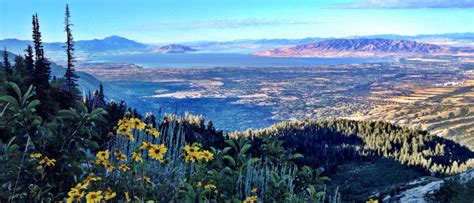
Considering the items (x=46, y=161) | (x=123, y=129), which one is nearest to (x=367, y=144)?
(x=123, y=129)

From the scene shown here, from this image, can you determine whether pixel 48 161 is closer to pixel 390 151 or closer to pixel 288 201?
pixel 288 201

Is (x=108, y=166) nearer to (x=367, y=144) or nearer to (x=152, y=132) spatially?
(x=152, y=132)

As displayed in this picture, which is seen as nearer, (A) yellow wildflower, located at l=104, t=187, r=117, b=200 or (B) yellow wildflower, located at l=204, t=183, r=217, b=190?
(A) yellow wildflower, located at l=104, t=187, r=117, b=200

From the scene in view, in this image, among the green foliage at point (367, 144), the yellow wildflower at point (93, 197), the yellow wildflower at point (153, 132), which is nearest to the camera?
the yellow wildflower at point (93, 197)

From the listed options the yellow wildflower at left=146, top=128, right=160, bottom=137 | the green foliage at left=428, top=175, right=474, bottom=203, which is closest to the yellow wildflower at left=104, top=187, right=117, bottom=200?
the yellow wildflower at left=146, top=128, right=160, bottom=137

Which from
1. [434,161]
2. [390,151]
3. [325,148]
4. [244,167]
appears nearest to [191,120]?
[325,148]

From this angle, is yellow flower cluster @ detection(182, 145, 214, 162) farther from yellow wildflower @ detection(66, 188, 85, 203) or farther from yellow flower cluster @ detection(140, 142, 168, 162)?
yellow wildflower @ detection(66, 188, 85, 203)

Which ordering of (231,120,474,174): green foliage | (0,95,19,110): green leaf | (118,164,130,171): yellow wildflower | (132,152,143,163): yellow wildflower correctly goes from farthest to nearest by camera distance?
(231,120,474,174): green foliage < (118,164,130,171): yellow wildflower < (132,152,143,163): yellow wildflower < (0,95,19,110): green leaf

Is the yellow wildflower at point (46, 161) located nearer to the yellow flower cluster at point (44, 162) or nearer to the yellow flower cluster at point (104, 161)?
the yellow flower cluster at point (44, 162)

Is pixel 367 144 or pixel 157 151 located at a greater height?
pixel 157 151

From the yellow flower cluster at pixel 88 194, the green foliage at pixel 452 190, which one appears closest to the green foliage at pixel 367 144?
the green foliage at pixel 452 190

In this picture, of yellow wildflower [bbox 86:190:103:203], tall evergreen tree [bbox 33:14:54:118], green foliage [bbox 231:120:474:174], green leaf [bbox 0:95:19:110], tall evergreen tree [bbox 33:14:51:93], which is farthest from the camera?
green foliage [bbox 231:120:474:174]

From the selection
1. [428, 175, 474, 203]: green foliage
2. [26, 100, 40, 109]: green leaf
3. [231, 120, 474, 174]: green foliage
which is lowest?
[231, 120, 474, 174]: green foliage
